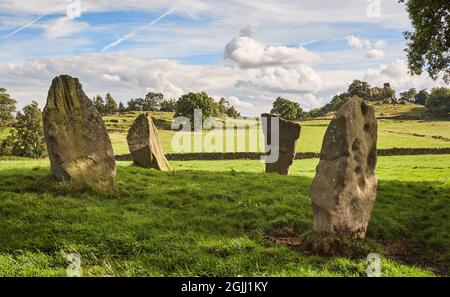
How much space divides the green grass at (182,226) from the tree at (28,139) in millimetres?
58422

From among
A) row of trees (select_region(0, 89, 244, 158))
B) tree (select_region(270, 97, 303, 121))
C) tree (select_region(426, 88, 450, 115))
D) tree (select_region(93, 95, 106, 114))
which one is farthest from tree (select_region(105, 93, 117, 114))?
tree (select_region(426, 88, 450, 115))

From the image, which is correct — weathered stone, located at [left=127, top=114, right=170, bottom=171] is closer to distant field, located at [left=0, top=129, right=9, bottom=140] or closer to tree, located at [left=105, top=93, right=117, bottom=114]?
distant field, located at [left=0, top=129, right=9, bottom=140]

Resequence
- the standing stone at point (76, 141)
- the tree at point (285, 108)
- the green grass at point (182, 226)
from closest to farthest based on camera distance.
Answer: the green grass at point (182, 226) < the standing stone at point (76, 141) < the tree at point (285, 108)

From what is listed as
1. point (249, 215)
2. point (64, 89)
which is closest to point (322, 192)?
point (249, 215)

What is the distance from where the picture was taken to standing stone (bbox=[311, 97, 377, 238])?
1260cm

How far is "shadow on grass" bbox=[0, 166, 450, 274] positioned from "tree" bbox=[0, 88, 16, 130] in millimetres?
90292

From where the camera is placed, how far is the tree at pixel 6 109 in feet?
336

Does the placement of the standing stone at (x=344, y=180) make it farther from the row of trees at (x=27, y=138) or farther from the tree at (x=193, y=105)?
the tree at (x=193, y=105)

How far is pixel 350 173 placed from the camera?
12758 millimetres

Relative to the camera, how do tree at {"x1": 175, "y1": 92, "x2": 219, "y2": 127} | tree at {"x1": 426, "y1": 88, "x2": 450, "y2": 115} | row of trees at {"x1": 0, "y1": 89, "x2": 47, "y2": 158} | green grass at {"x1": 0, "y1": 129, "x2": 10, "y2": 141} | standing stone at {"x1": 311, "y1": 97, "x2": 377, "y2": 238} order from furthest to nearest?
tree at {"x1": 426, "y1": 88, "x2": 450, "y2": 115}, tree at {"x1": 175, "y1": 92, "x2": 219, "y2": 127}, green grass at {"x1": 0, "y1": 129, "x2": 10, "y2": 141}, row of trees at {"x1": 0, "y1": 89, "x2": 47, "y2": 158}, standing stone at {"x1": 311, "y1": 97, "x2": 377, "y2": 238}

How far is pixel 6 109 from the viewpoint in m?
104

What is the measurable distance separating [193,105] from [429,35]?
312 feet

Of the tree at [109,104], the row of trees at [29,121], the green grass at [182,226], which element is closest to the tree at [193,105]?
the row of trees at [29,121]

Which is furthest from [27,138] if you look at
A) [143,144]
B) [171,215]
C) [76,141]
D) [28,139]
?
[171,215]
